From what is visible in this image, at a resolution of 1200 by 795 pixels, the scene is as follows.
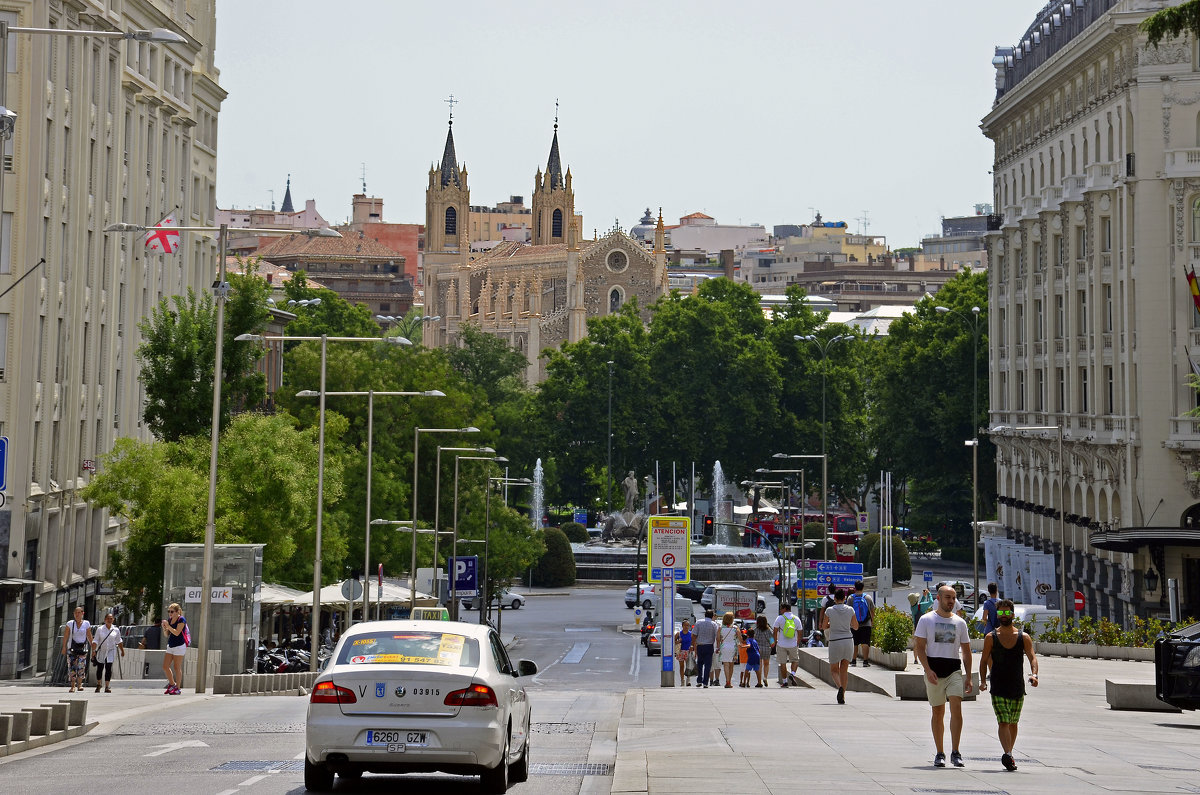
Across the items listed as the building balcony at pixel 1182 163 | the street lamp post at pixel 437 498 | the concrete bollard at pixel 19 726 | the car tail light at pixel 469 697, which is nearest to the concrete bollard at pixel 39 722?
the concrete bollard at pixel 19 726

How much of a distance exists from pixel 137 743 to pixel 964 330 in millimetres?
80321

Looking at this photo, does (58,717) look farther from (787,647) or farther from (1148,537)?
(1148,537)

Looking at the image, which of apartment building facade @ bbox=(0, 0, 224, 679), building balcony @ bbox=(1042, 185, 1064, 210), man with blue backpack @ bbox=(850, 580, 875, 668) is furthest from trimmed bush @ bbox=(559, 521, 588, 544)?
man with blue backpack @ bbox=(850, 580, 875, 668)

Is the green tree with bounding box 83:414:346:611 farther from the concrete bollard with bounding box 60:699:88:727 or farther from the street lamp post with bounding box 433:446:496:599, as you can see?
the concrete bollard with bounding box 60:699:88:727

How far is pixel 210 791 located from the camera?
14.5 m

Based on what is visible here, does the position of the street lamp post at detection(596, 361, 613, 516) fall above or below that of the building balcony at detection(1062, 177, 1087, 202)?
below

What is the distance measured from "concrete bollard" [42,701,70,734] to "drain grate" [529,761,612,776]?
5.45 m

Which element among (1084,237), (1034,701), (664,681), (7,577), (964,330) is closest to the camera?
(1034,701)

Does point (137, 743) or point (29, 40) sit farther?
point (29, 40)

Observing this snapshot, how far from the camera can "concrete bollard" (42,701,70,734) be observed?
19453 mm

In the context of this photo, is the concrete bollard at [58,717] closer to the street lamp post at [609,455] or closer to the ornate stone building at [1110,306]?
the ornate stone building at [1110,306]

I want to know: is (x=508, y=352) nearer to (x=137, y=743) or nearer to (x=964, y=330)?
(x=964, y=330)

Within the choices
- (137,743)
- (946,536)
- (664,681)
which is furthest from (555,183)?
(137,743)

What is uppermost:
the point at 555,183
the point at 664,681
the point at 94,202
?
the point at 555,183
